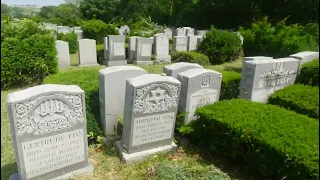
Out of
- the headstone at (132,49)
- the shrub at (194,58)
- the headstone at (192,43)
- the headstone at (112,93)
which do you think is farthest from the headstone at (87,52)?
the headstone at (112,93)

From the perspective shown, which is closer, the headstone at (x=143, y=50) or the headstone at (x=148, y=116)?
the headstone at (x=148, y=116)

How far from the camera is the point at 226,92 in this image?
633cm

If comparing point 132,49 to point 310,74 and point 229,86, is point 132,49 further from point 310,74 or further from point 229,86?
point 310,74

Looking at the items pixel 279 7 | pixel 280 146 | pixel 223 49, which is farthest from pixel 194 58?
pixel 279 7

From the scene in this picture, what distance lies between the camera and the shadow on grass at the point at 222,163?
3.93 m

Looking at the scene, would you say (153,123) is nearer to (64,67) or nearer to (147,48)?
(64,67)

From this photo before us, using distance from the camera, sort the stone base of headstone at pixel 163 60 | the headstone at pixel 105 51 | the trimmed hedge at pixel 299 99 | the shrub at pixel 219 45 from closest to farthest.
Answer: the trimmed hedge at pixel 299 99
the headstone at pixel 105 51
the shrub at pixel 219 45
the stone base of headstone at pixel 163 60

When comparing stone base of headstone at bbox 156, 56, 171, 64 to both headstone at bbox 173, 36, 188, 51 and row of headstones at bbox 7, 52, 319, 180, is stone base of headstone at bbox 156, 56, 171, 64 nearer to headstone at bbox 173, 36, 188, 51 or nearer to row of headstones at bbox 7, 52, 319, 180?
headstone at bbox 173, 36, 188, 51

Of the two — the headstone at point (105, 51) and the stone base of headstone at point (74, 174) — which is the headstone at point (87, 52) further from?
the stone base of headstone at point (74, 174)

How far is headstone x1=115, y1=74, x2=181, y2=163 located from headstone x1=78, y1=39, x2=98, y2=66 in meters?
7.49

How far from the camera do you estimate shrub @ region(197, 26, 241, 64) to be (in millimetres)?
12180

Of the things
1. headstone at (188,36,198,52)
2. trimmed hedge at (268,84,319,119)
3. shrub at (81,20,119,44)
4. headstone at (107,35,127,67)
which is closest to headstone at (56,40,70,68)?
headstone at (107,35,127,67)

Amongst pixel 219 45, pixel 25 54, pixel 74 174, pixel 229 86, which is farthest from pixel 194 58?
pixel 74 174

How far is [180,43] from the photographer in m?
13.7
